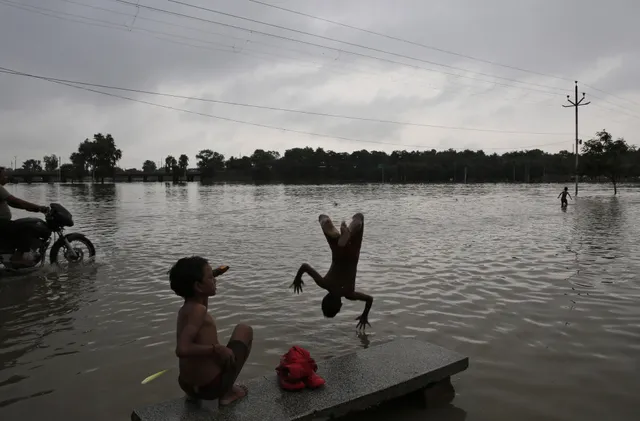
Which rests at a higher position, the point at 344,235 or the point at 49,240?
the point at 344,235

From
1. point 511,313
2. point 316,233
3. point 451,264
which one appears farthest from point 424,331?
point 316,233

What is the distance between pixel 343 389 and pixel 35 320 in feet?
17.2

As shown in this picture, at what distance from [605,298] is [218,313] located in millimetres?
6097

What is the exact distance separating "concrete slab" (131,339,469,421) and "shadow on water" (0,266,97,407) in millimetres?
2072

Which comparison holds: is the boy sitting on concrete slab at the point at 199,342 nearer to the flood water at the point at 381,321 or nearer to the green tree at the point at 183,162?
the flood water at the point at 381,321

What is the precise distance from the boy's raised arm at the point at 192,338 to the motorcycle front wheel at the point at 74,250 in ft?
29.1

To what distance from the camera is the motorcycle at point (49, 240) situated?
31.7ft

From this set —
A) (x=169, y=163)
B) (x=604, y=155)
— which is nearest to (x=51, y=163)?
(x=169, y=163)

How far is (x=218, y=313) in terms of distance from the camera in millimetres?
7152

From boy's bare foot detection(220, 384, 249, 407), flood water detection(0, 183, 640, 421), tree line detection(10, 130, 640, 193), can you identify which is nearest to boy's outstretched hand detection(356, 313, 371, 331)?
flood water detection(0, 183, 640, 421)

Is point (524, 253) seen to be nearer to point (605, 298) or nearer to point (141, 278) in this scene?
point (605, 298)

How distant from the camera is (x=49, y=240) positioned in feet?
34.6

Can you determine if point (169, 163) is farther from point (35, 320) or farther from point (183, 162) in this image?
point (35, 320)

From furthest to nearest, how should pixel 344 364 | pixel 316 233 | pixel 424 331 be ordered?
pixel 316 233 → pixel 424 331 → pixel 344 364
